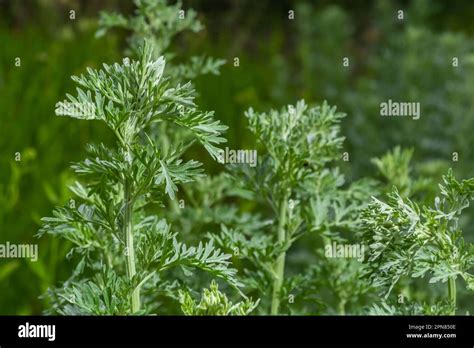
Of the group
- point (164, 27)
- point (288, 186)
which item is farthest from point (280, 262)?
point (164, 27)

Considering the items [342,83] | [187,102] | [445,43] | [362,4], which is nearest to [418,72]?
[445,43]

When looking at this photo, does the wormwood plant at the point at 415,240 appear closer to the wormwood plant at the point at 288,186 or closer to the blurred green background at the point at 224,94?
the wormwood plant at the point at 288,186

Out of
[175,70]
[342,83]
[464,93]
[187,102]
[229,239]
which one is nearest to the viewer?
[187,102]

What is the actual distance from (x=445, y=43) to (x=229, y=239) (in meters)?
4.39

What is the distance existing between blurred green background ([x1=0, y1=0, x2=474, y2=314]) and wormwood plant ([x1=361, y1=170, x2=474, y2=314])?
5.19ft

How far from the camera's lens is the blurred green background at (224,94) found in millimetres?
3695

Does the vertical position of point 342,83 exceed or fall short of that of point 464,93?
it exceeds it

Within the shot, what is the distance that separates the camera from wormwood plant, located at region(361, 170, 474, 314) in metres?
1.50

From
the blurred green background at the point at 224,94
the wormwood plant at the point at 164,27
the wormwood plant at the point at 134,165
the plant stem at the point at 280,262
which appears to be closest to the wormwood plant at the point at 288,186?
the plant stem at the point at 280,262

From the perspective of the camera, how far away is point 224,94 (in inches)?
227

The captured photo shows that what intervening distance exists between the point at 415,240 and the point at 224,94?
4.33 meters

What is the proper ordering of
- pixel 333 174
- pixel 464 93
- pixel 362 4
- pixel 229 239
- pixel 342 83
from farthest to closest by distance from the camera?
pixel 362 4, pixel 342 83, pixel 464 93, pixel 333 174, pixel 229 239
